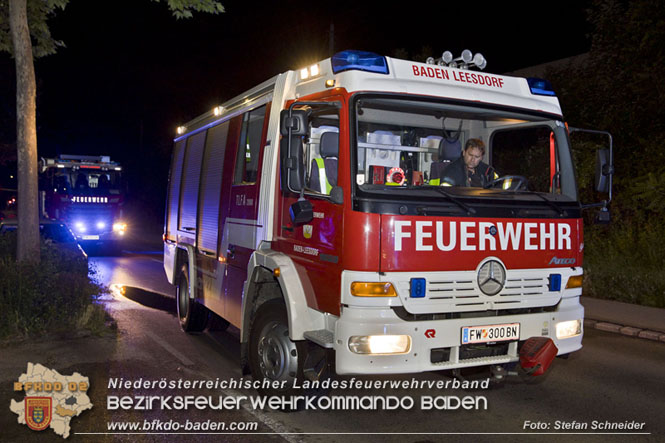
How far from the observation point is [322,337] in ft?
16.3

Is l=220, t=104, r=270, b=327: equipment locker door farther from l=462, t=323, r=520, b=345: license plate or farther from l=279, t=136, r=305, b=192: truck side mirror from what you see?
l=462, t=323, r=520, b=345: license plate

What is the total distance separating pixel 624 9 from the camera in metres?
14.1

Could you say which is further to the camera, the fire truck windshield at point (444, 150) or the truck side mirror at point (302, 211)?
the fire truck windshield at point (444, 150)

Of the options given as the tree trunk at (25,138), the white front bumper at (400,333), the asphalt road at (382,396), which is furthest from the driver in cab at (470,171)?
the tree trunk at (25,138)

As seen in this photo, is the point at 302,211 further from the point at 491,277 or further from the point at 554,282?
the point at 554,282

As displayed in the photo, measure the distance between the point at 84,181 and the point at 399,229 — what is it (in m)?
20.7

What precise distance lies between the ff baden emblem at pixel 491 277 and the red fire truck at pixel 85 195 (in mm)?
20044

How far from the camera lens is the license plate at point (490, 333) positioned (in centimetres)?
501

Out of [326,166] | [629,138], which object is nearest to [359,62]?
[326,166]

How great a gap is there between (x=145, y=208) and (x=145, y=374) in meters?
39.0

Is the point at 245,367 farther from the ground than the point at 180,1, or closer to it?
closer to it

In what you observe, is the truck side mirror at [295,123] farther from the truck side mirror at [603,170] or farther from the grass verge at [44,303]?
the grass verge at [44,303]

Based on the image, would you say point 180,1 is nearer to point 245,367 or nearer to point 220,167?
point 220,167

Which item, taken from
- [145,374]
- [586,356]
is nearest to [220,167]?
[145,374]
